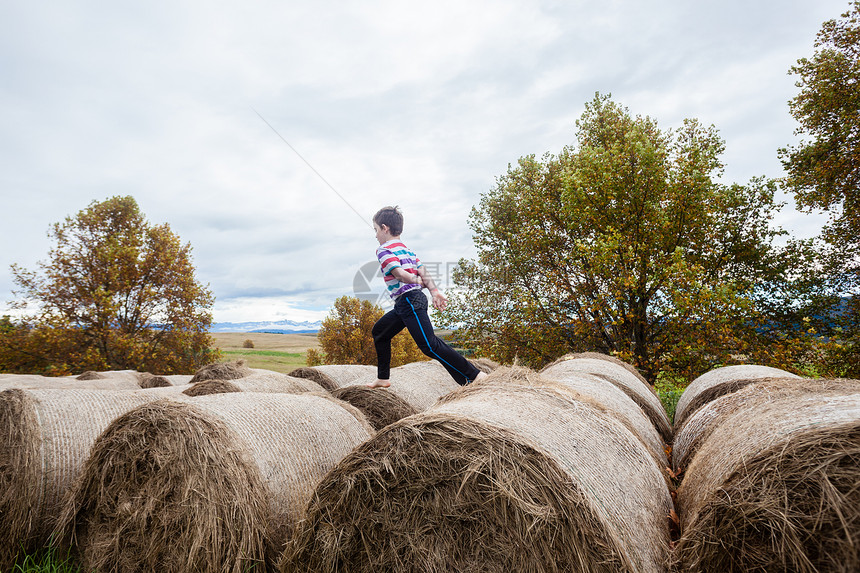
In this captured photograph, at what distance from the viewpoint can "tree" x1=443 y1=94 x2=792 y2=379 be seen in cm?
1095

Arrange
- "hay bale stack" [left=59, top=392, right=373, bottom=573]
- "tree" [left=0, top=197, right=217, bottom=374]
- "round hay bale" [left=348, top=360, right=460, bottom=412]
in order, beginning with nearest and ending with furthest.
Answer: "hay bale stack" [left=59, top=392, right=373, bottom=573] < "round hay bale" [left=348, top=360, right=460, bottom=412] < "tree" [left=0, top=197, right=217, bottom=374]

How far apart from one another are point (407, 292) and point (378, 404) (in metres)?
1.40

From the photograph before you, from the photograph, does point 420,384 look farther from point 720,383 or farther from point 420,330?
point 720,383

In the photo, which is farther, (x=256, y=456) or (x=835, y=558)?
(x=256, y=456)

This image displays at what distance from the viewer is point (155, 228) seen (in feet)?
61.2

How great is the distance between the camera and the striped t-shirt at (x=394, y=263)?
4797 mm

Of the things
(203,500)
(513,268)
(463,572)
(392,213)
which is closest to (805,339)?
(513,268)

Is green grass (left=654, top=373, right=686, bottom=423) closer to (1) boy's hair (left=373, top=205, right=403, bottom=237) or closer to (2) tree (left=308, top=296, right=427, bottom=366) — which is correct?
(1) boy's hair (left=373, top=205, right=403, bottom=237)

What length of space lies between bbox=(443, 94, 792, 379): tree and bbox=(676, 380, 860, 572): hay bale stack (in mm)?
8505

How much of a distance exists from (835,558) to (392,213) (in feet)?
14.1

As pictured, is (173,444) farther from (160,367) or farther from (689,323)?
(160,367)

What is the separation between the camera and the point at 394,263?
15.6 ft

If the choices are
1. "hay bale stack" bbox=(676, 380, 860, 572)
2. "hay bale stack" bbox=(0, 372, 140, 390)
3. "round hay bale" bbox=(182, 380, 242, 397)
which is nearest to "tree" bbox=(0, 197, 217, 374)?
"hay bale stack" bbox=(0, 372, 140, 390)

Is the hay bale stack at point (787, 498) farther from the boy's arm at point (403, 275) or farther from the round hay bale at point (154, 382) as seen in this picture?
the round hay bale at point (154, 382)
